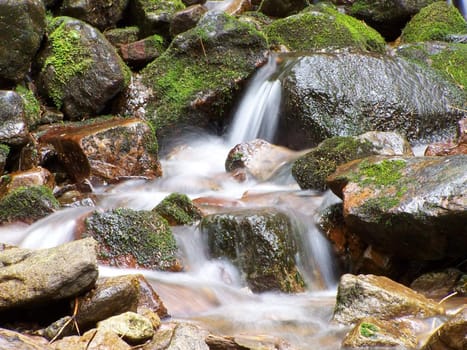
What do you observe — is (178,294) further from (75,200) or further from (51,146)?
(51,146)

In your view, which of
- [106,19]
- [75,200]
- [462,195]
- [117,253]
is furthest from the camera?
[106,19]

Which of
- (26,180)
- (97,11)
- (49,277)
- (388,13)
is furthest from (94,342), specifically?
(388,13)

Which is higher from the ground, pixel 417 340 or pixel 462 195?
pixel 462 195

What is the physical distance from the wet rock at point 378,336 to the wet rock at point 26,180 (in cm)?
408

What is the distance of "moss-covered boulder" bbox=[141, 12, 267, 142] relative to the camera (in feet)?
26.8

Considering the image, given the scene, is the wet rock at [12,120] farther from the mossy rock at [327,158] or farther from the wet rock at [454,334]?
the wet rock at [454,334]

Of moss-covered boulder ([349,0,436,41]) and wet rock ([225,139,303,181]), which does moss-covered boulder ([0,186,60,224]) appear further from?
moss-covered boulder ([349,0,436,41])

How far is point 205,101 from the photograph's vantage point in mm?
8164

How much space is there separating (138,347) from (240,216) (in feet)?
6.29

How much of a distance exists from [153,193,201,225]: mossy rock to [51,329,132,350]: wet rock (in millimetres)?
2311

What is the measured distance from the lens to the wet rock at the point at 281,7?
1155 cm

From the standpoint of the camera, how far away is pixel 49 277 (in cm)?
315

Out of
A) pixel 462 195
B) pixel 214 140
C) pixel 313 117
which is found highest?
pixel 462 195

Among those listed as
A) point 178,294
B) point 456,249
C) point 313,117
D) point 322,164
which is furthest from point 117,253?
point 313,117
